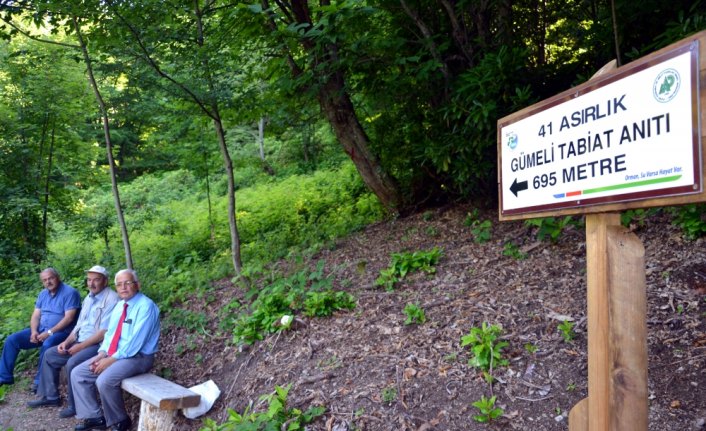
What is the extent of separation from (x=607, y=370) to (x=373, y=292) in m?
3.48

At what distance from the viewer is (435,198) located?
7.97 metres

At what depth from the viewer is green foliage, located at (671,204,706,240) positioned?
4.11 metres

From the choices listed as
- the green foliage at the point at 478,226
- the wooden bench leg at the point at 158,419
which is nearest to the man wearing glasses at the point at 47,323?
the wooden bench leg at the point at 158,419

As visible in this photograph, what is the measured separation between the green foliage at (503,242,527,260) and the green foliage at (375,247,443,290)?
71 cm

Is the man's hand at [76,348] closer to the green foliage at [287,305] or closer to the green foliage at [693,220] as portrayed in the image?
the green foliage at [287,305]

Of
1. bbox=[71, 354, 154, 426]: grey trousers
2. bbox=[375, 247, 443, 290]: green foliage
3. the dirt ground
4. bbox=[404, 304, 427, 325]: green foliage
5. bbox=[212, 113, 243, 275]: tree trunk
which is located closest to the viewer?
the dirt ground

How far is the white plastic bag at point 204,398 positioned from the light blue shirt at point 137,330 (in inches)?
34.2

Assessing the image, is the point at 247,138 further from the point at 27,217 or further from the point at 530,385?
the point at 530,385

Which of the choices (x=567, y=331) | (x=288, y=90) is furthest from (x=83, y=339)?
(x=567, y=331)

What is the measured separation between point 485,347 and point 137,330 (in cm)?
344

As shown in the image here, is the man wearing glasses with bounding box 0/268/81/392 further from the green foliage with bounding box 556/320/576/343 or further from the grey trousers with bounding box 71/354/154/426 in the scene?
the green foliage with bounding box 556/320/576/343

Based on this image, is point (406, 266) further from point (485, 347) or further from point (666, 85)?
point (666, 85)

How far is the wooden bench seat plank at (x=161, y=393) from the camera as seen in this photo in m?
4.25

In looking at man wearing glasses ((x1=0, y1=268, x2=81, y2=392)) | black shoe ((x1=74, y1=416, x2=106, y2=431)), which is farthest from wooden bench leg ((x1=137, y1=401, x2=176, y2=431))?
man wearing glasses ((x1=0, y1=268, x2=81, y2=392))
